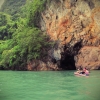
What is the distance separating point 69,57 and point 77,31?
3.59m

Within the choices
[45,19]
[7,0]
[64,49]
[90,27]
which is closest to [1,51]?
[45,19]

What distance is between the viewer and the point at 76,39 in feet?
112

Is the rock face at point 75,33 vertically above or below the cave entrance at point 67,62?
above

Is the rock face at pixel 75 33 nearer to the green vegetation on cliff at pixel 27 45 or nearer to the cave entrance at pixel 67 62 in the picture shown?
the cave entrance at pixel 67 62

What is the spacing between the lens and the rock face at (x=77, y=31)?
33.1 metres

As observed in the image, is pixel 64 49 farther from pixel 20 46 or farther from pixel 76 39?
pixel 20 46

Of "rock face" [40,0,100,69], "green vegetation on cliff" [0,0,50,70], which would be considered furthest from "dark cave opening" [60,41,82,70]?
"green vegetation on cliff" [0,0,50,70]

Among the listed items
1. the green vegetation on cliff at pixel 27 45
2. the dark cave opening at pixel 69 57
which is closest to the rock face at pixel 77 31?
the dark cave opening at pixel 69 57

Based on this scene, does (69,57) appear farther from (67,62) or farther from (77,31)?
(77,31)

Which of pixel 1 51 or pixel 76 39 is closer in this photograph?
pixel 76 39

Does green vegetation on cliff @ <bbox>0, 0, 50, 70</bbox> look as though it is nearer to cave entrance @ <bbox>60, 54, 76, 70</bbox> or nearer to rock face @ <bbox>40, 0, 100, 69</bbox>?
rock face @ <bbox>40, 0, 100, 69</bbox>

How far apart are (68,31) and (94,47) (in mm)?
Result: 3981

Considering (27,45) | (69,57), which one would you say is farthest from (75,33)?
(27,45)

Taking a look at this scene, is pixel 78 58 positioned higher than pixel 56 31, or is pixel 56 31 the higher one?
pixel 56 31
